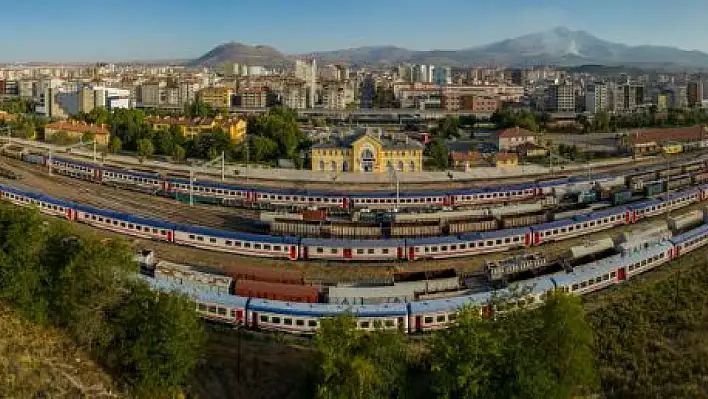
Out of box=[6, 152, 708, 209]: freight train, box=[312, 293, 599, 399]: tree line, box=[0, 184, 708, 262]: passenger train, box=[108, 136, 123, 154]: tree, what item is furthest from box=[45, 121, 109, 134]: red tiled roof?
box=[312, 293, 599, 399]: tree line

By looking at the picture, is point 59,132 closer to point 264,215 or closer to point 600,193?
point 264,215

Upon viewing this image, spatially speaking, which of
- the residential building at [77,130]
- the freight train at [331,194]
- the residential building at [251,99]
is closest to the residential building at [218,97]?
the residential building at [251,99]

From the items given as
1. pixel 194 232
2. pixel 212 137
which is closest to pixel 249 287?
pixel 194 232

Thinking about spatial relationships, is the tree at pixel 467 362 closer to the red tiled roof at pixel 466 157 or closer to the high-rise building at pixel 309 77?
the red tiled roof at pixel 466 157

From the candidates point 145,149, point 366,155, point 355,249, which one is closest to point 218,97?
point 145,149

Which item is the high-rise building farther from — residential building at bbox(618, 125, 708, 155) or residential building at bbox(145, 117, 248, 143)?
residential building at bbox(618, 125, 708, 155)
